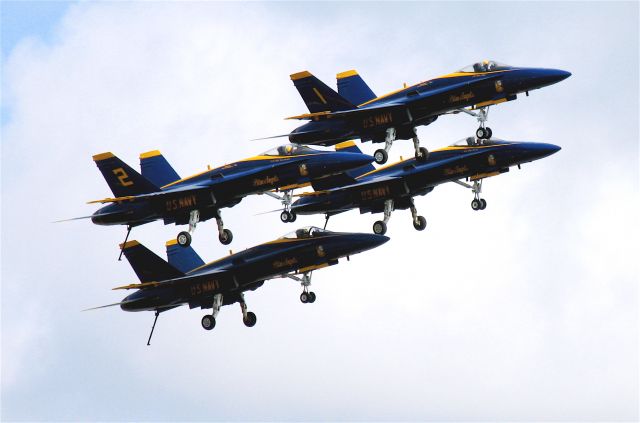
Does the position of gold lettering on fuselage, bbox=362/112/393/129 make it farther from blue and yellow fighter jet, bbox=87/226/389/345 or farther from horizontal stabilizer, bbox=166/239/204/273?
horizontal stabilizer, bbox=166/239/204/273

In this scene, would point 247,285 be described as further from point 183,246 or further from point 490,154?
point 490,154

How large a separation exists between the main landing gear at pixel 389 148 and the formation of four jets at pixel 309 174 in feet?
0.16

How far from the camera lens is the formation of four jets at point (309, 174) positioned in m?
93.2

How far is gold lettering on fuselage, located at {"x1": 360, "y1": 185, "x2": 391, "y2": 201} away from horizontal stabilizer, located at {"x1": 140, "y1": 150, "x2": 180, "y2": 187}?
31.3 ft

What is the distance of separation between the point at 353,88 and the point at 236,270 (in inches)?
434

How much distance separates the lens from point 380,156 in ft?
309

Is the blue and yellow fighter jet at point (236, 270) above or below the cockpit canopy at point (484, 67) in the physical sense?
below

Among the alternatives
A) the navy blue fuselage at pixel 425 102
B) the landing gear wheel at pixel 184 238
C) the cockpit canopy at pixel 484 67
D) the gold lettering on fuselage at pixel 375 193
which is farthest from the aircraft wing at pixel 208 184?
the cockpit canopy at pixel 484 67

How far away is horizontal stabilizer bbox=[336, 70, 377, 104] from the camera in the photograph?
96688 millimetres

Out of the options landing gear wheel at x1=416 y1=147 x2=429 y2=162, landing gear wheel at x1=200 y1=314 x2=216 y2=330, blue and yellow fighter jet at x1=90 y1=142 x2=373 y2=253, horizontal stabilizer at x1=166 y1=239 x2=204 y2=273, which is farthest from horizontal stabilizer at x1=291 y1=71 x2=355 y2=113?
landing gear wheel at x1=200 y1=314 x2=216 y2=330

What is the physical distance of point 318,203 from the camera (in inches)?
3880

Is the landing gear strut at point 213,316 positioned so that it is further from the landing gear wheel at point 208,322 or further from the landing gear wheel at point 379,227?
the landing gear wheel at point 379,227

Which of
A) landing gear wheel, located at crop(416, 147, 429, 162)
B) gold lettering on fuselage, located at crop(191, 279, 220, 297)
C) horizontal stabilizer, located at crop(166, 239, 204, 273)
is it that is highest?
landing gear wheel, located at crop(416, 147, 429, 162)

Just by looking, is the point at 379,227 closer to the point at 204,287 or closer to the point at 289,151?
the point at 289,151
